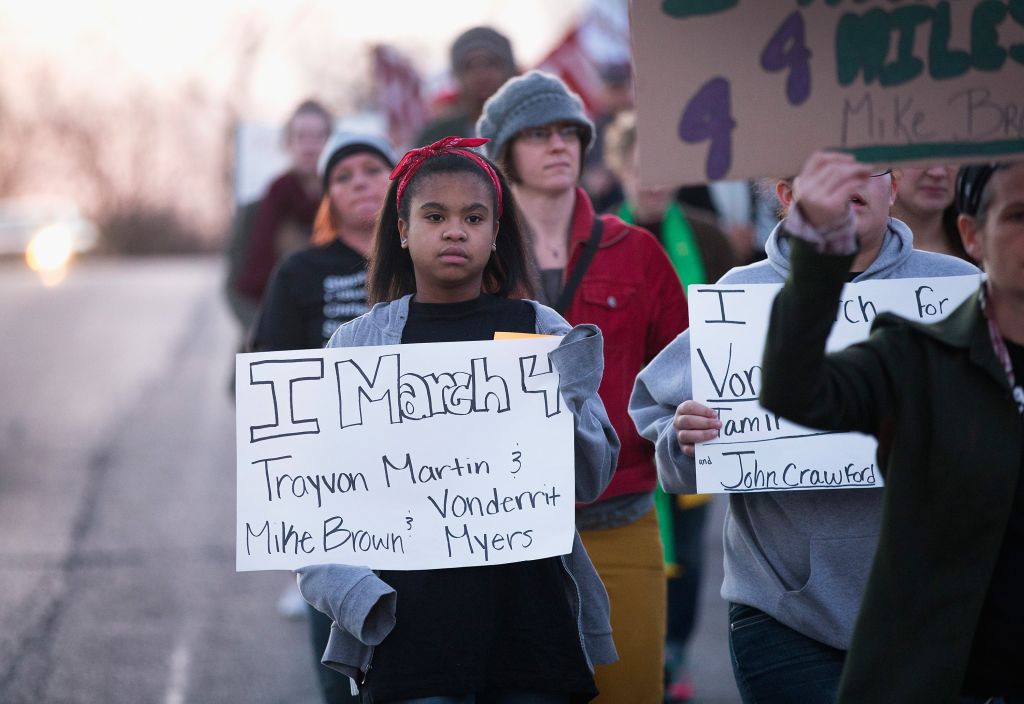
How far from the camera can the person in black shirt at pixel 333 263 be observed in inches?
191

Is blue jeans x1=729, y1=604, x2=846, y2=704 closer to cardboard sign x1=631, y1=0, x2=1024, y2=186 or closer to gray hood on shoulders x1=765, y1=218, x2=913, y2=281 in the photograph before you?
gray hood on shoulders x1=765, y1=218, x2=913, y2=281

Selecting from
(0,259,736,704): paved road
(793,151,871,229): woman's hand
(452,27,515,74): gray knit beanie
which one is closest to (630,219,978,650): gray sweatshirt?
(793,151,871,229): woman's hand

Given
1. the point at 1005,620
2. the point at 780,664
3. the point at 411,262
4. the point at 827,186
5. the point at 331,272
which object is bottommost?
the point at 780,664

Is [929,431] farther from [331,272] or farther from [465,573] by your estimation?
[331,272]

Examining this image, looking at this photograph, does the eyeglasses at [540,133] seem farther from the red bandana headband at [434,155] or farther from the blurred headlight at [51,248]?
the blurred headlight at [51,248]

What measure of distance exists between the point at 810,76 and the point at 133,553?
650 centimetres

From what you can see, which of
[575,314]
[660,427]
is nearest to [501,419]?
[660,427]

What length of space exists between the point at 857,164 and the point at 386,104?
30.9ft

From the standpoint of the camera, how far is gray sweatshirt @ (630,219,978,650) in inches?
133

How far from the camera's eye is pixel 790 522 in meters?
3.55

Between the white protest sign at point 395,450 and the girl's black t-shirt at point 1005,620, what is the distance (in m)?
1.09

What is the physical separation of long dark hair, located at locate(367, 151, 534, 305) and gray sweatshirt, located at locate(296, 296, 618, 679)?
0.49ft

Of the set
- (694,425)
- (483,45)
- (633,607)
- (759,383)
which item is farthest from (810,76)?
(483,45)

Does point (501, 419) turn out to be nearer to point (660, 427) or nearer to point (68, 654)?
point (660, 427)
